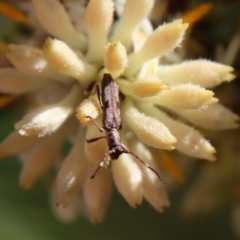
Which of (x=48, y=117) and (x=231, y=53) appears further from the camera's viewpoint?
(x=231, y=53)

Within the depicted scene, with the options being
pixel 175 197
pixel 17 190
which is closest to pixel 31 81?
pixel 17 190

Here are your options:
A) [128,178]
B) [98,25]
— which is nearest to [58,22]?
[98,25]

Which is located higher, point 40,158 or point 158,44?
point 158,44

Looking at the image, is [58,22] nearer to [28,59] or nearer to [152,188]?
[28,59]

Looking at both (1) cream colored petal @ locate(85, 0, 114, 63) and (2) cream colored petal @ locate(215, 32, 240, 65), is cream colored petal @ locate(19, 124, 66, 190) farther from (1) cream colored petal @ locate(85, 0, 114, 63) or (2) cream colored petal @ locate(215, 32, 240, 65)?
(2) cream colored petal @ locate(215, 32, 240, 65)

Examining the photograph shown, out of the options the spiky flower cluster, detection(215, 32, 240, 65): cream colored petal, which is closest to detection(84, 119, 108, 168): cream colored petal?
the spiky flower cluster

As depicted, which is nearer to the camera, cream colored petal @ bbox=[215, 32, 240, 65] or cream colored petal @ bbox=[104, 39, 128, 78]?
cream colored petal @ bbox=[104, 39, 128, 78]
